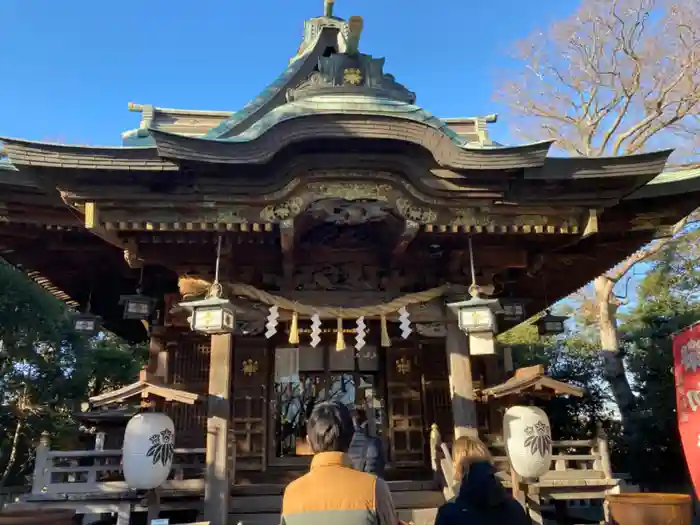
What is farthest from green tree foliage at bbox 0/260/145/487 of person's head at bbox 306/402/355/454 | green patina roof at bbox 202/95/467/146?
person's head at bbox 306/402/355/454

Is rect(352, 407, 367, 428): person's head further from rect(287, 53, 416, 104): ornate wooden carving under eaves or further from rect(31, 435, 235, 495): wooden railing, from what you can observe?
rect(287, 53, 416, 104): ornate wooden carving under eaves

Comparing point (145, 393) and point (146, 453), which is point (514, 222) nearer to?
point (145, 393)

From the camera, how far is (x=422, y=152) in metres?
7.16

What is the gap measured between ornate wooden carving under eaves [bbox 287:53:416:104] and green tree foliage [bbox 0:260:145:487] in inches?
511

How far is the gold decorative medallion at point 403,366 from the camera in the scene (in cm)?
995

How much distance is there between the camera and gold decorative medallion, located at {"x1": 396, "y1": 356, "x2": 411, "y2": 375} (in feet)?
32.6

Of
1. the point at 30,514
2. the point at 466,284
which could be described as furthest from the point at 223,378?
the point at 466,284

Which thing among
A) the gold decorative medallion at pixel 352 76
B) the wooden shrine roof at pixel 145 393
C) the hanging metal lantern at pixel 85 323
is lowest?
the wooden shrine roof at pixel 145 393

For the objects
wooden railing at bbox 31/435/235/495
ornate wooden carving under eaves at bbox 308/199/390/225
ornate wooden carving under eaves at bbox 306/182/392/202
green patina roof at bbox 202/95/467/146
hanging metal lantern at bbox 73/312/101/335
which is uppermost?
green patina roof at bbox 202/95/467/146

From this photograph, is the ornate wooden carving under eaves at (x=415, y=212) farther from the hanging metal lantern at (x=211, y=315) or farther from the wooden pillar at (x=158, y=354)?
the wooden pillar at (x=158, y=354)

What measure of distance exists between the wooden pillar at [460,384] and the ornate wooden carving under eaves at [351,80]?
12.9 ft

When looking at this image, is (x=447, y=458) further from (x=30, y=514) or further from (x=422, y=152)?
(x=30, y=514)

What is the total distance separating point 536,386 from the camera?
7.63 meters

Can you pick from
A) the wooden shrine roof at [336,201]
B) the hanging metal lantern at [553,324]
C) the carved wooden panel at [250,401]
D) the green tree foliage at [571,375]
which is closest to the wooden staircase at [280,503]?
the carved wooden panel at [250,401]
